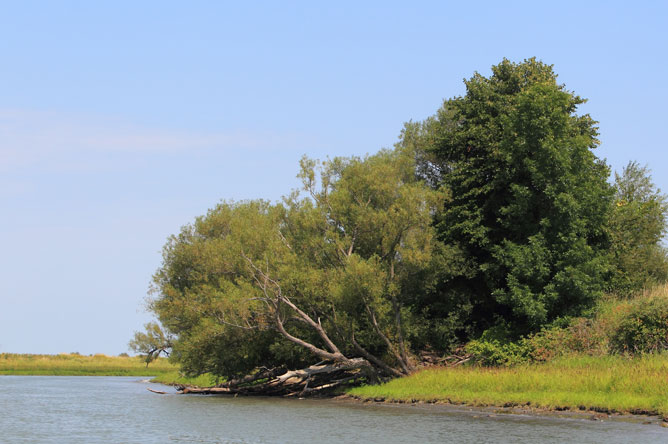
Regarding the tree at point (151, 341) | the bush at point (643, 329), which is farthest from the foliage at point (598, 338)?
the tree at point (151, 341)

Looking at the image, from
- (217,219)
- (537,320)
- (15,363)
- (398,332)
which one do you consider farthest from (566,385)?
(15,363)

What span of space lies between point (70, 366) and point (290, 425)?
287 ft

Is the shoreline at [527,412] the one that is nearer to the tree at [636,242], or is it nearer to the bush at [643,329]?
the bush at [643,329]

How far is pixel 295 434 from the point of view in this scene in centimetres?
2789

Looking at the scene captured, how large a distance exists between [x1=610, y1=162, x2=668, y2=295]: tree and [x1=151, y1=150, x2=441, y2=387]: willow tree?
14515 mm

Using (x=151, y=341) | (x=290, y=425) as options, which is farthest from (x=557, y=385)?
(x=151, y=341)

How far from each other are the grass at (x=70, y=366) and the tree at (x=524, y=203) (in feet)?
213

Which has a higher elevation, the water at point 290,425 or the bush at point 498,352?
the bush at point 498,352

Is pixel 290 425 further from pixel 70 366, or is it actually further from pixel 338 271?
pixel 70 366

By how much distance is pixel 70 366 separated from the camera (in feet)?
356

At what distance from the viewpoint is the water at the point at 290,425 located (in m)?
25.8

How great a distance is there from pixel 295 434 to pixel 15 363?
90.5 metres

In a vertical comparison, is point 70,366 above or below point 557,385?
above

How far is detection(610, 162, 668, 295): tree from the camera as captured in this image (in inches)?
1977
